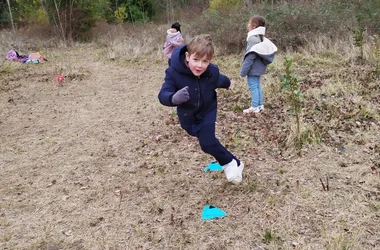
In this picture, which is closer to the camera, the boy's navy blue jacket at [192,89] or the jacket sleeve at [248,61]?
the boy's navy blue jacket at [192,89]

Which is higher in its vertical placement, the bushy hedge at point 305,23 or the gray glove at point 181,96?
the gray glove at point 181,96

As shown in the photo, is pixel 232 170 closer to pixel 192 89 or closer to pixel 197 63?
pixel 192 89

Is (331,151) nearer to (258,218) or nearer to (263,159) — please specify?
(263,159)

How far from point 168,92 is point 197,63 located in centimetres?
35

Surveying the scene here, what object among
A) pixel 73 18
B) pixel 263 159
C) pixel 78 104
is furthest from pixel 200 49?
pixel 73 18

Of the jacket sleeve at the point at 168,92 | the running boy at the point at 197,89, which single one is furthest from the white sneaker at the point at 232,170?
the jacket sleeve at the point at 168,92

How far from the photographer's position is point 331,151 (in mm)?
4020

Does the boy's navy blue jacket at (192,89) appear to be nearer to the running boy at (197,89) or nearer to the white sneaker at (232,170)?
the running boy at (197,89)

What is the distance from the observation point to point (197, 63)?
111 inches

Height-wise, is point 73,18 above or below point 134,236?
above

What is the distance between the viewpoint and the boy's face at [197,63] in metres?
2.80

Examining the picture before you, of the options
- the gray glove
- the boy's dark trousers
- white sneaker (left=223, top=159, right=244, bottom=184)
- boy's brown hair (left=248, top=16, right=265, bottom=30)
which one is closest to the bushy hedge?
boy's brown hair (left=248, top=16, right=265, bottom=30)

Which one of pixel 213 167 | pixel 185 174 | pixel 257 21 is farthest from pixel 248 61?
pixel 185 174

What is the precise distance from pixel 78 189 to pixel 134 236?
1102 mm
